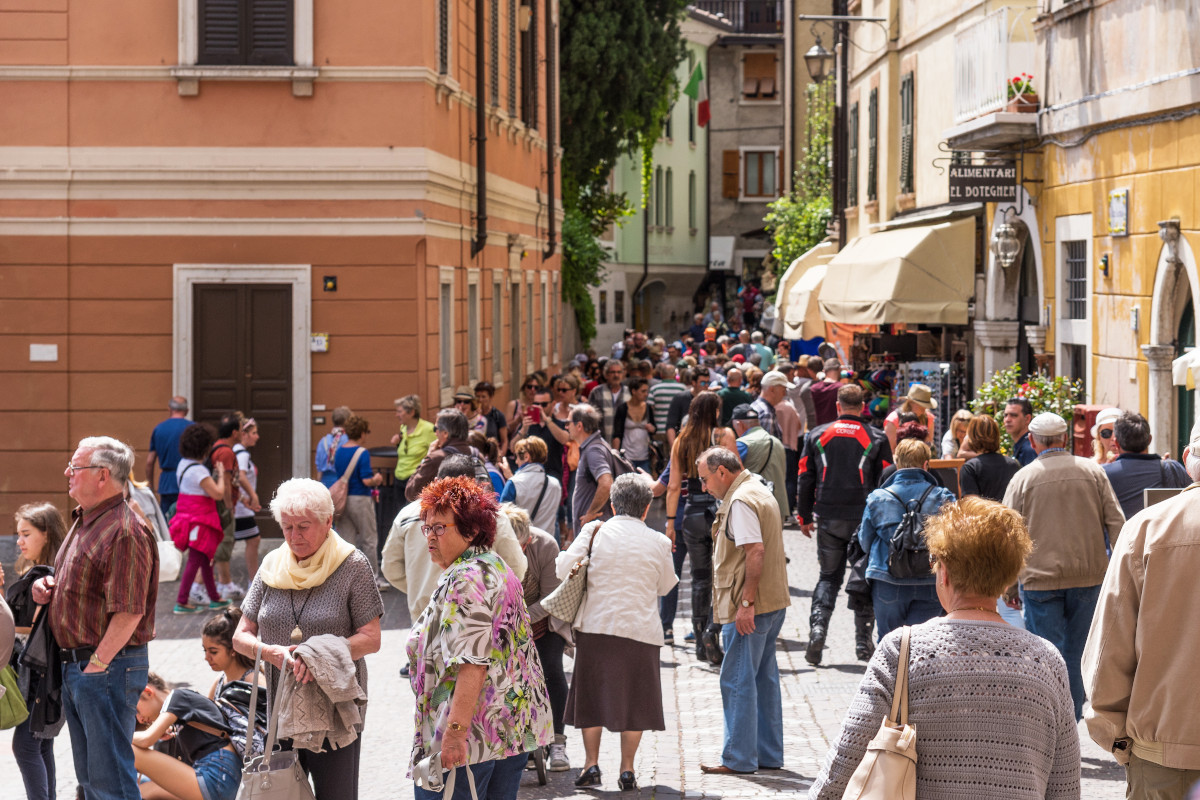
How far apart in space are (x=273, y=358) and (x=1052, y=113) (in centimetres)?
809

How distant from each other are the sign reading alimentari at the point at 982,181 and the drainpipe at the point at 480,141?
585cm

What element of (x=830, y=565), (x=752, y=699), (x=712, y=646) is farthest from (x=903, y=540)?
(x=712, y=646)

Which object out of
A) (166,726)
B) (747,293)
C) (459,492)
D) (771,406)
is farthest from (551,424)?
(747,293)

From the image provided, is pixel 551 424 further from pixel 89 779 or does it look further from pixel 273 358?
pixel 89 779

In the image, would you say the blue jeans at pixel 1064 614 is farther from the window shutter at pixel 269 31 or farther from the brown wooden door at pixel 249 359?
the window shutter at pixel 269 31

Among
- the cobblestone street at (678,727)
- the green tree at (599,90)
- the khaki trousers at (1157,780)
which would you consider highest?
the green tree at (599,90)

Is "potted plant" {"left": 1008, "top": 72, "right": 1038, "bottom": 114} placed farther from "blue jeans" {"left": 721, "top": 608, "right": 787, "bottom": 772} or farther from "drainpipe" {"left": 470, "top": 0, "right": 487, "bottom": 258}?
"blue jeans" {"left": 721, "top": 608, "right": 787, "bottom": 772}

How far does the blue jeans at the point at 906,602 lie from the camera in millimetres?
9203

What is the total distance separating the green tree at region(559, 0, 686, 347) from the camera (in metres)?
32.3

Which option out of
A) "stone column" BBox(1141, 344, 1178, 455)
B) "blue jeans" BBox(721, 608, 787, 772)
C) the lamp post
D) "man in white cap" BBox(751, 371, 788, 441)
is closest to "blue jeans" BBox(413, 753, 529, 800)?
"blue jeans" BBox(721, 608, 787, 772)

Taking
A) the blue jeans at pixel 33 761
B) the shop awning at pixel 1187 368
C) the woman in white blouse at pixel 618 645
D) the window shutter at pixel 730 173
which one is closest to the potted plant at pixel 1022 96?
the shop awning at pixel 1187 368

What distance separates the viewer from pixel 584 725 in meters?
8.04

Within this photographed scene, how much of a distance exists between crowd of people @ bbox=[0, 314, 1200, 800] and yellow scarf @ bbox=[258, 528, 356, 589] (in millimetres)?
13

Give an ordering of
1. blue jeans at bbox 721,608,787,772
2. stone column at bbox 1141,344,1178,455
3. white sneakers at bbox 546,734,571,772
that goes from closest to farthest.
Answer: blue jeans at bbox 721,608,787,772 < white sneakers at bbox 546,734,571,772 < stone column at bbox 1141,344,1178,455
